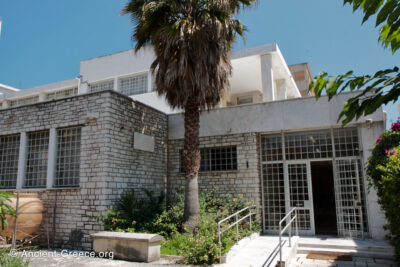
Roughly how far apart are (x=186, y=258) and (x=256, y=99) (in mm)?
12671

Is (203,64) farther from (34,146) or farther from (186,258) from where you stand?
(34,146)

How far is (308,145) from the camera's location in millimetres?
10664

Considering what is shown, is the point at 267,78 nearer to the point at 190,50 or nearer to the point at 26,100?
the point at 190,50

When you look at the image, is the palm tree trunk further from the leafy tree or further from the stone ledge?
the leafy tree

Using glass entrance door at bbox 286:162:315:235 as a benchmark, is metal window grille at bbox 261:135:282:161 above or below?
above

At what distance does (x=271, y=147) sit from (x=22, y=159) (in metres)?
8.69

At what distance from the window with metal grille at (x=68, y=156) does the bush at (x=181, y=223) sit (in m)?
1.90

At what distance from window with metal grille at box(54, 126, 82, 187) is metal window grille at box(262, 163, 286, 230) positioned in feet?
20.7

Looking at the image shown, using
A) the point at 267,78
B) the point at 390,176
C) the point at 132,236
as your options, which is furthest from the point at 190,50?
the point at 390,176

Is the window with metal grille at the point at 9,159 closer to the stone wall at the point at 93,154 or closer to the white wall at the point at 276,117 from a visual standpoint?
the stone wall at the point at 93,154

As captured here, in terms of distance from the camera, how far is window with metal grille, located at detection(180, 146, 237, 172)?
11423mm

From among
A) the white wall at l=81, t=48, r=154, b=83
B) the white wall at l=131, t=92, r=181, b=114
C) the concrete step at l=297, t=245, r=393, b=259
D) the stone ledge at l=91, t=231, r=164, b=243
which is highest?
the white wall at l=81, t=48, r=154, b=83

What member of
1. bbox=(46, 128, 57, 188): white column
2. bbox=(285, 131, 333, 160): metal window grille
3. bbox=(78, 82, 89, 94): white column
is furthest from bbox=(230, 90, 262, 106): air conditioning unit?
bbox=(46, 128, 57, 188): white column

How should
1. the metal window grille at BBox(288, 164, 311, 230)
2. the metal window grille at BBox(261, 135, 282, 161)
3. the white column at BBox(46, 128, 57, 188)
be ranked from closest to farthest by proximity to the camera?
the white column at BBox(46, 128, 57, 188) → the metal window grille at BBox(288, 164, 311, 230) → the metal window grille at BBox(261, 135, 282, 161)
